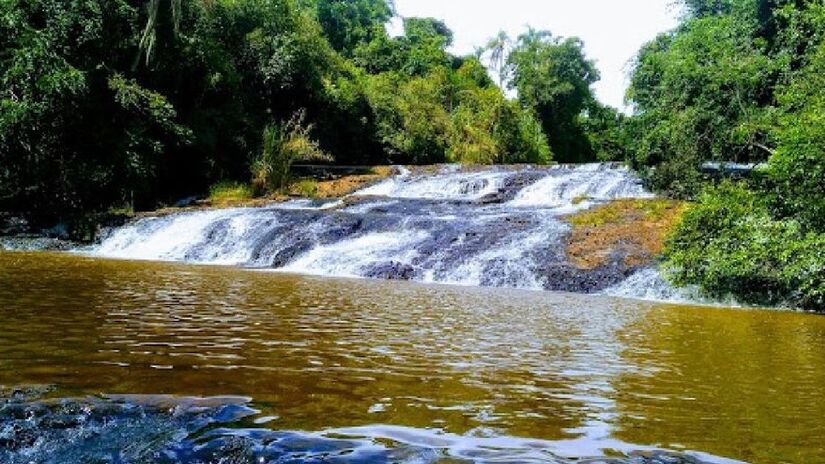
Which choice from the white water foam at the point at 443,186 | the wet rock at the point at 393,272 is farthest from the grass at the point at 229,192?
the wet rock at the point at 393,272

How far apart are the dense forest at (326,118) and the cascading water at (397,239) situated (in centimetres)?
221

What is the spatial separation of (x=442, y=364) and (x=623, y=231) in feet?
33.7

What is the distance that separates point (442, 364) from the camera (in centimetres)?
459

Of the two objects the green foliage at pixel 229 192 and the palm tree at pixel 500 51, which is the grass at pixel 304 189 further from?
the palm tree at pixel 500 51

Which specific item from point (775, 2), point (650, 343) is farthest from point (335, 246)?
point (775, 2)

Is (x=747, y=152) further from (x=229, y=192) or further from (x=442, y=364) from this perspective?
(x=442, y=364)

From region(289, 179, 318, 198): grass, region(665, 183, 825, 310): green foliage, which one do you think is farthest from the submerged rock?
region(289, 179, 318, 198): grass

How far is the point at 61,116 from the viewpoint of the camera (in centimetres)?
1847

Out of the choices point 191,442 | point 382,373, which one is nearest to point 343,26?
point 382,373

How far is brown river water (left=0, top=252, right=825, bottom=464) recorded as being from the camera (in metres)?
3.26

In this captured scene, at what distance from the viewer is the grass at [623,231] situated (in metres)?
12.7

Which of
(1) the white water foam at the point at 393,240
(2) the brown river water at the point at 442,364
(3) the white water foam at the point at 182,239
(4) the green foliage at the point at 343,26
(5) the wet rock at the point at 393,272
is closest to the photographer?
(2) the brown river water at the point at 442,364

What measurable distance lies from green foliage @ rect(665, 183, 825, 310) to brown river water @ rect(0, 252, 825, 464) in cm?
197

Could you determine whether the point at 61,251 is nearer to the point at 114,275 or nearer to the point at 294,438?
the point at 114,275
